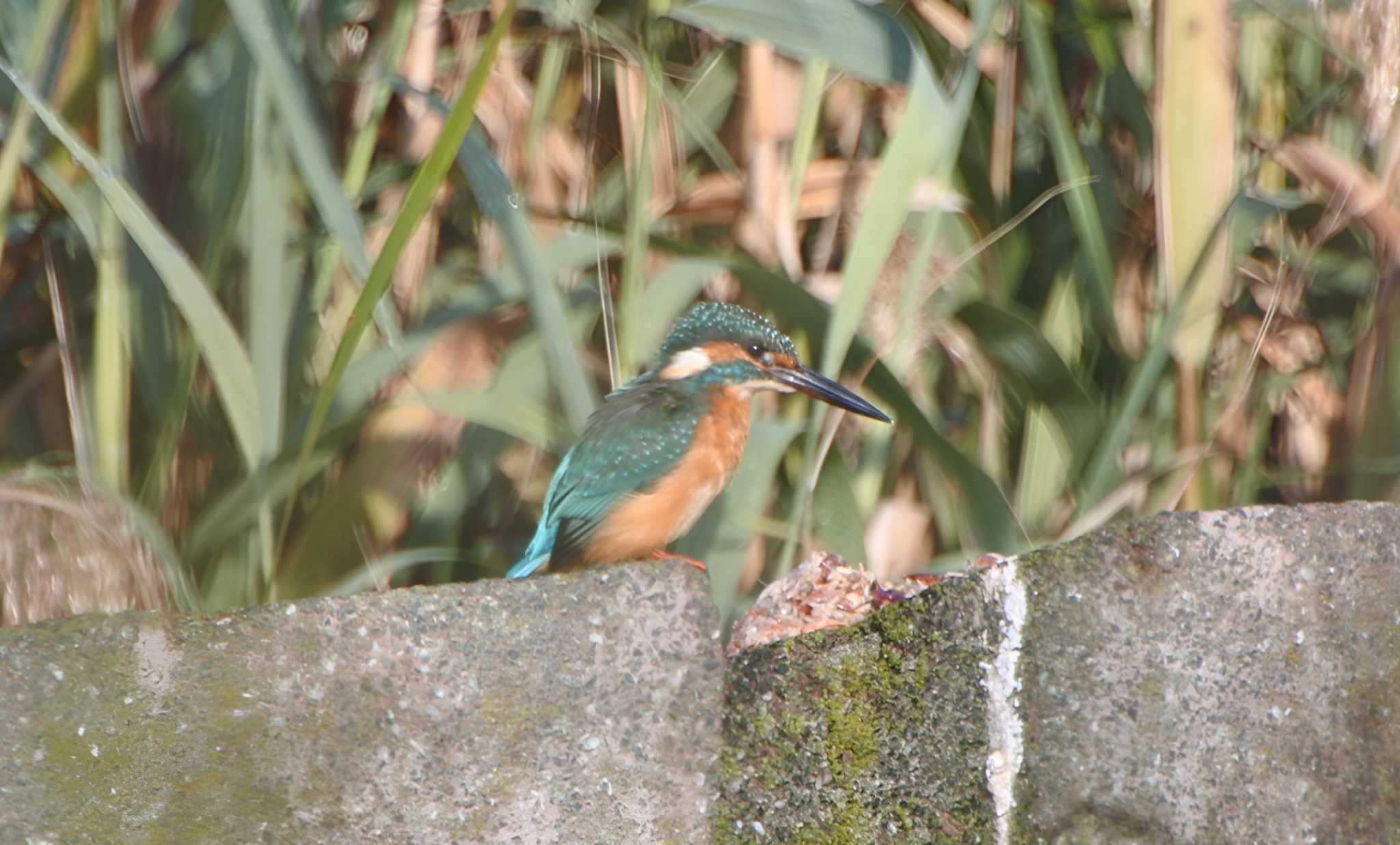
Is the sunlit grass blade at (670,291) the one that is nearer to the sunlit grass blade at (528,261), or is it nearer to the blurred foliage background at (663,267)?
the blurred foliage background at (663,267)

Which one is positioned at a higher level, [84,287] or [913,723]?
[84,287]

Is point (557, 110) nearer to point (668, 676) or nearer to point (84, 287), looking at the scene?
point (84, 287)

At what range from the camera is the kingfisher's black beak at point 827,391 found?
1.79 metres

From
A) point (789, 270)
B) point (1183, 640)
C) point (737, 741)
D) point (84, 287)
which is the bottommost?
point (737, 741)

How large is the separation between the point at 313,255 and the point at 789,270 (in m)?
0.59

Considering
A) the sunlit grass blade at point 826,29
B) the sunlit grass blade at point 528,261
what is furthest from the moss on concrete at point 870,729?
the sunlit grass blade at point 826,29

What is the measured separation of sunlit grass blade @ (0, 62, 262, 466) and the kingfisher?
36 centimetres

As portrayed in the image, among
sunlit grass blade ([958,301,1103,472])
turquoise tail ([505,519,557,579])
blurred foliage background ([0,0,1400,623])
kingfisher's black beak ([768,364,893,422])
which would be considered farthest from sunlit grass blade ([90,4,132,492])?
sunlit grass blade ([958,301,1103,472])

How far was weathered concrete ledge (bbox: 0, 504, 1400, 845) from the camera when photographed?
1.12 m

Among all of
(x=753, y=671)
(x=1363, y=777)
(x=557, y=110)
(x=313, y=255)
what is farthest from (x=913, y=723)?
(x=557, y=110)

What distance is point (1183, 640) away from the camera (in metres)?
1.31

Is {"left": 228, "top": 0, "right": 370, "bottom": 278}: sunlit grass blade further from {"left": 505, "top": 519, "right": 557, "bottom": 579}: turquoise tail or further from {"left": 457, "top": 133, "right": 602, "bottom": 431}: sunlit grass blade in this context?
{"left": 505, "top": 519, "right": 557, "bottom": 579}: turquoise tail

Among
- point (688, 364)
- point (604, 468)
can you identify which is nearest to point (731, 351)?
point (688, 364)

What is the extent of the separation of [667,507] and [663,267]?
0.37 m
